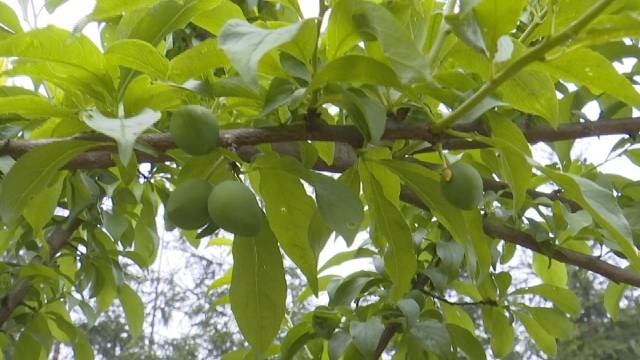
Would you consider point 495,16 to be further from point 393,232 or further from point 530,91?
point 393,232

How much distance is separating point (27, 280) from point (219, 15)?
80 centimetres

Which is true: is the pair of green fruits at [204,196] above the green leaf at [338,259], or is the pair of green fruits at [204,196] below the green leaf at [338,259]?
below

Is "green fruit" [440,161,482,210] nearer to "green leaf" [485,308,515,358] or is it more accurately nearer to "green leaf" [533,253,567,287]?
"green leaf" [485,308,515,358]

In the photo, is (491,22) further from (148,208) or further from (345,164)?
(148,208)

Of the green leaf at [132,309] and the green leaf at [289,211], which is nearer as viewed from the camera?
the green leaf at [289,211]

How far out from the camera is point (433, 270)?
1252mm

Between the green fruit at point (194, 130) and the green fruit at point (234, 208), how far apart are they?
39mm

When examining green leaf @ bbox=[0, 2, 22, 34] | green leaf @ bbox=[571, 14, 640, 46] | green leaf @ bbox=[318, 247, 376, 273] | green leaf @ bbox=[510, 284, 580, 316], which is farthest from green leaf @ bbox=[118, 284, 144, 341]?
green leaf @ bbox=[571, 14, 640, 46]

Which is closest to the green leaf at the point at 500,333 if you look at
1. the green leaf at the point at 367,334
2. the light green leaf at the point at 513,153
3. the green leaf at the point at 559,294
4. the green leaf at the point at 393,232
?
the green leaf at the point at 559,294

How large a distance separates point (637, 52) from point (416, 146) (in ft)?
1.20

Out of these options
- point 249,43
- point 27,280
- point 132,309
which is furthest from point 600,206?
point 132,309

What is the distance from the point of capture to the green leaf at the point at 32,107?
0.70 metres

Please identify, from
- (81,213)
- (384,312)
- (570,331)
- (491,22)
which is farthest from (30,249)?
(491,22)

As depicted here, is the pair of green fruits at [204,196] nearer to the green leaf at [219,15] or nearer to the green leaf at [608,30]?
the green leaf at [219,15]
